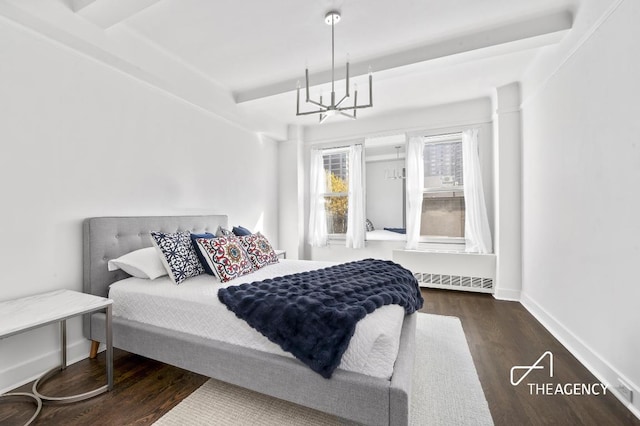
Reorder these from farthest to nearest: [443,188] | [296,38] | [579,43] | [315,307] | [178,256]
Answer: [443,188] → [296,38] → [178,256] → [579,43] → [315,307]

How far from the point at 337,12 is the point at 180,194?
234cm

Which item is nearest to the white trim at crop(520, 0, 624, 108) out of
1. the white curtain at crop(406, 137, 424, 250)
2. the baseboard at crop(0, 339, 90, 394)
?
the white curtain at crop(406, 137, 424, 250)

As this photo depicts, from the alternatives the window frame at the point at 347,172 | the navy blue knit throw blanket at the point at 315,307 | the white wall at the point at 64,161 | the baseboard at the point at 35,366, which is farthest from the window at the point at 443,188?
the baseboard at the point at 35,366

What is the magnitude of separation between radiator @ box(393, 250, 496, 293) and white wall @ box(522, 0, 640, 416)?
0.90 metres

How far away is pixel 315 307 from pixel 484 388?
4.10 feet

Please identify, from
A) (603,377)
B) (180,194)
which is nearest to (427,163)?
(603,377)

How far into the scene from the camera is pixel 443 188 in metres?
4.37

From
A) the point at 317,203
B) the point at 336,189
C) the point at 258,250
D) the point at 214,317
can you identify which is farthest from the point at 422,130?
the point at 214,317

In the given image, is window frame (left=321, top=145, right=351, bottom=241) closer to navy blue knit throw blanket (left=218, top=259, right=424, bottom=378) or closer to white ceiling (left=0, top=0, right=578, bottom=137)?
white ceiling (left=0, top=0, right=578, bottom=137)

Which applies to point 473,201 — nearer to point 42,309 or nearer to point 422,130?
point 422,130

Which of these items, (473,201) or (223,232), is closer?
(223,232)

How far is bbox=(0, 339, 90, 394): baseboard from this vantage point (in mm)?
1898

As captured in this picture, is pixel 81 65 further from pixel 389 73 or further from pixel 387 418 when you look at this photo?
pixel 387 418

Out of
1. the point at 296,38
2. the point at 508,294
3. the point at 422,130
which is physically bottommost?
the point at 508,294
